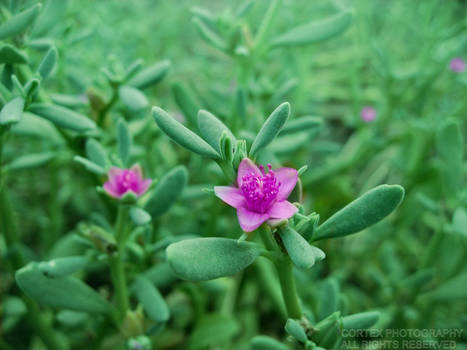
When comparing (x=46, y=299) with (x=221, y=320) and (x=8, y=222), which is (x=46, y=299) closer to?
(x=8, y=222)

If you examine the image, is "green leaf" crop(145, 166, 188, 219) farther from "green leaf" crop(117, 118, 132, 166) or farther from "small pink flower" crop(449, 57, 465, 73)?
"small pink flower" crop(449, 57, 465, 73)

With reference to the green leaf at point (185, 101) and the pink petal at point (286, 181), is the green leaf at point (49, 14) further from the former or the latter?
the pink petal at point (286, 181)

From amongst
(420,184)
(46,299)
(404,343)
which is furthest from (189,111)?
(420,184)

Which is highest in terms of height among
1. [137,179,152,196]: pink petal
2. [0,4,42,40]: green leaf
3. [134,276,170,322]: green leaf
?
[0,4,42,40]: green leaf

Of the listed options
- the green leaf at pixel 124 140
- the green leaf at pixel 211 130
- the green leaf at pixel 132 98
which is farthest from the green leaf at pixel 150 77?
the green leaf at pixel 211 130

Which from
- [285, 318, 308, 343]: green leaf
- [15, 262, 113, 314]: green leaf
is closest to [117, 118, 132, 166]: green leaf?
[15, 262, 113, 314]: green leaf

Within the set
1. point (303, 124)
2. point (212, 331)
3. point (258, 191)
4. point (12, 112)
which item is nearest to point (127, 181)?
point (12, 112)

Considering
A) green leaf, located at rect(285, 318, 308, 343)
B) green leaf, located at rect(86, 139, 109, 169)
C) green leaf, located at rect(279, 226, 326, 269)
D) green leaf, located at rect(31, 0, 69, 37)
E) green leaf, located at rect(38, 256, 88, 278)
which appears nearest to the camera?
green leaf, located at rect(279, 226, 326, 269)
